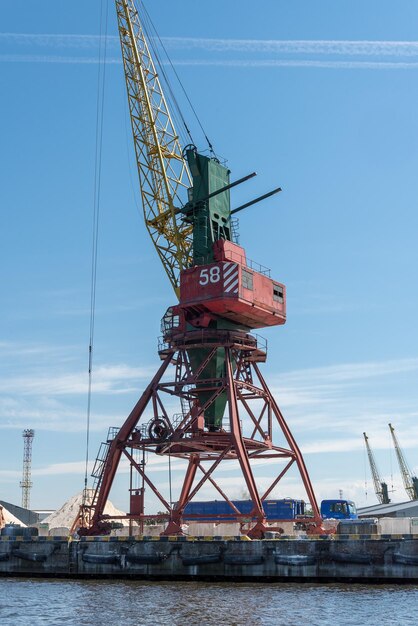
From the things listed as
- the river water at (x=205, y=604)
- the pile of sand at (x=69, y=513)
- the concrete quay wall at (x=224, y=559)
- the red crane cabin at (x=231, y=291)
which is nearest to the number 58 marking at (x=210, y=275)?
the red crane cabin at (x=231, y=291)

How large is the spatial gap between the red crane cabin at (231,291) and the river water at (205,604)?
59.7 ft

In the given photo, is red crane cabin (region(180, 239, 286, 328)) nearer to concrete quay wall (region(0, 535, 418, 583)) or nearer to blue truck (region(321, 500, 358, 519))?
concrete quay wall (region(0, 535, 418, 583))

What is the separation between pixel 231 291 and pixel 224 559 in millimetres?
17084

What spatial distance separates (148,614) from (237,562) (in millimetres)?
11756

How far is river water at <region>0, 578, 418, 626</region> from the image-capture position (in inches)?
1101

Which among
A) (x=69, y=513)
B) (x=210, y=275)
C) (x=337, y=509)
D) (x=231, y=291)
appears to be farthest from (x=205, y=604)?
(x=69, y=513)

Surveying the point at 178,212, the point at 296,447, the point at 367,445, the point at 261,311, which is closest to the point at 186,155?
the point at 178,212

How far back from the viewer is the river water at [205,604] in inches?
1101

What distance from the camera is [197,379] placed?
51.3 metres

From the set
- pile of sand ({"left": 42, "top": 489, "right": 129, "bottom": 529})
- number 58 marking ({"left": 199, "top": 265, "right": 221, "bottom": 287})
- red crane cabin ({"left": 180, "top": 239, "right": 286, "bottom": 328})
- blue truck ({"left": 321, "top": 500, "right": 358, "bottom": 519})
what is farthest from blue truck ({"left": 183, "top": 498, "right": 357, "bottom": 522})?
number 58 marking ({"left": 199, "top": 265, "right": 221, "bottom": 287})

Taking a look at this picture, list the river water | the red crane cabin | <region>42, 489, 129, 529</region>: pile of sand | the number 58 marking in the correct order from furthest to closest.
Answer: <region>42, 489, 129, 529</region>: pile of sand
the number 58 marking
the red crane cabin
the river water

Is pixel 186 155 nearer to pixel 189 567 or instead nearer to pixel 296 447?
pixel 296 447

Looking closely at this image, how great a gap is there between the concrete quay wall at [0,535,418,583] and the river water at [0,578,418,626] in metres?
1.47

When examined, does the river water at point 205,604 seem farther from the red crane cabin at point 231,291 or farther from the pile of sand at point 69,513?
the pile of sand at point 69,513
